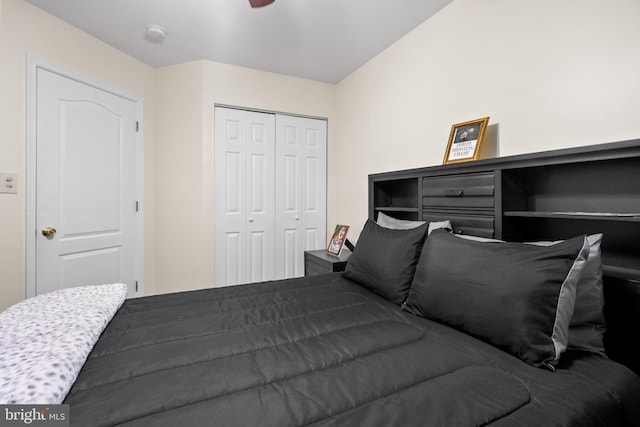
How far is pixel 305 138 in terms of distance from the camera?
333 centimetres

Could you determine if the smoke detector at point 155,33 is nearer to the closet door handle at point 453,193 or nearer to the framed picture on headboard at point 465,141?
the framed picture on headboard at point 465,141

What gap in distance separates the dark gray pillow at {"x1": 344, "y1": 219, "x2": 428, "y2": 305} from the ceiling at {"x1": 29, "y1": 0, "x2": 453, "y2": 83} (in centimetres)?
165

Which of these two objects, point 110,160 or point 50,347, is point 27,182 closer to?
point 110,160

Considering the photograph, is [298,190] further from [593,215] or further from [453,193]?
[593,215]

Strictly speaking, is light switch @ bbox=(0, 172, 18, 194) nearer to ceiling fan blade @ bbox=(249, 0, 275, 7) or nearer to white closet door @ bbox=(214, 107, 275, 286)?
white closet door @ bbox=(214, 107, 275, 286)

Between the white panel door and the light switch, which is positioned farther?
the white panel door

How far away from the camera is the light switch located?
1.89 m

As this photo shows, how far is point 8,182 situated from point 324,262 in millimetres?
2342

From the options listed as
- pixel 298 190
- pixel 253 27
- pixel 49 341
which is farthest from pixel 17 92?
pixel 298 190

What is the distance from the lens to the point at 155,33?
2.32 metres

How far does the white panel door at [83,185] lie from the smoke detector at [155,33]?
2.16ft

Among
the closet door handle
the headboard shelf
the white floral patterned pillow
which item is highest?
the closet door handle

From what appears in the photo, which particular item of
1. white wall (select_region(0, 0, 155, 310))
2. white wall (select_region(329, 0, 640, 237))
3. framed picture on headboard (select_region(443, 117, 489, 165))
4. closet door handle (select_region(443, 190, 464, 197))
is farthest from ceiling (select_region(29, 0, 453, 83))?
closet door handle (select_region(443, 190, 464, 197))

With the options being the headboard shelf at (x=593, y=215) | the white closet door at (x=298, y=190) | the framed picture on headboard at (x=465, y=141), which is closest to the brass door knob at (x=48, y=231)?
the white closet door at (x=298, y=190)
